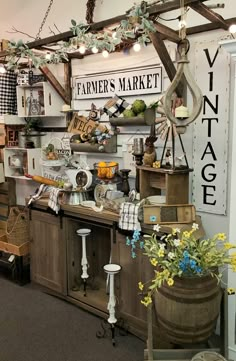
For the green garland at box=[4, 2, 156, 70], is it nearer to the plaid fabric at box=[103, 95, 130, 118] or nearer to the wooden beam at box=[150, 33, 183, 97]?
the wooden beam at box=[150, 33, 183, 97]

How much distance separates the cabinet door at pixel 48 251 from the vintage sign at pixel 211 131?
4.34 feet

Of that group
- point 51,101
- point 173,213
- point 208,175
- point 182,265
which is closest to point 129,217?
point 173,213

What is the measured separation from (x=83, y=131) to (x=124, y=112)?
2.06 ft

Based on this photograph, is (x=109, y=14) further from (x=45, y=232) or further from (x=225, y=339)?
(x=225, y=339)

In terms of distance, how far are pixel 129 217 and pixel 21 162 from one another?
196 centimetres

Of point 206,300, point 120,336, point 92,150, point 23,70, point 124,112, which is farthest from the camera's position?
point 23,70

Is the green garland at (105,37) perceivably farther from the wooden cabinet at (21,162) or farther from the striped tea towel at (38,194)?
the striped tea towel at (38,194)

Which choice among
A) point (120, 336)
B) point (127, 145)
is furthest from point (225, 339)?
point (127, 145)

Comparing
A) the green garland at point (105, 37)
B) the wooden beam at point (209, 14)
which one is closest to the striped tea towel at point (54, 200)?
the green garland at point (105, 37)

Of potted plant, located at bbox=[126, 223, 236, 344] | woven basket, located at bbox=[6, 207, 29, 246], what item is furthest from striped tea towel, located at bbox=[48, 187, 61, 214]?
potted plant, located at bbox=[126, 223, 236, 344]

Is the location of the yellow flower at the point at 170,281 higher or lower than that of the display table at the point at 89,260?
→ higher

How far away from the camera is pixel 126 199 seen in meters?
2.90

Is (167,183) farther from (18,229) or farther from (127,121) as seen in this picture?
(18,229)

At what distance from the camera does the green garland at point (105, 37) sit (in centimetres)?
217
